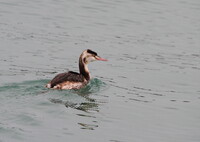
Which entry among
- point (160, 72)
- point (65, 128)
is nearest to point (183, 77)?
point (160, 72)

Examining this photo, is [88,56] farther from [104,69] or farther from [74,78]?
[104,69]

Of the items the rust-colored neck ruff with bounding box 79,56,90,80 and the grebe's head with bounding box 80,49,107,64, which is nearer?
the grebe's head with bounding box 80,49,107,64

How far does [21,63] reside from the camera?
2033cm

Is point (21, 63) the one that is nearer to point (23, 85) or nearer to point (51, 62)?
point (51, 62)

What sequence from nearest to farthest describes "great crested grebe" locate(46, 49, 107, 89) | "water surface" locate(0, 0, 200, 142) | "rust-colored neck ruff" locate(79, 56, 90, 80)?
1. "water surface" locate(0, 0, 200, 142)
2. "great crested grebe" locate(46, 49, 107, 89)
3. "rust-colored neck ruff" locate(79, 56, 90, 80)

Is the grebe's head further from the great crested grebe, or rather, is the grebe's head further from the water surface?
the water surface

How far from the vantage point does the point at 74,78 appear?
707 inches

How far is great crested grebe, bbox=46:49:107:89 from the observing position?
17297 mm

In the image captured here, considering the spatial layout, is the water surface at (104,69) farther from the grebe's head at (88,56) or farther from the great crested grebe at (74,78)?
the grebe's head at (88,56)

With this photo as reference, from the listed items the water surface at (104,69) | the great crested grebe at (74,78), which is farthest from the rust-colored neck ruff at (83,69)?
the water surface at (104,69)

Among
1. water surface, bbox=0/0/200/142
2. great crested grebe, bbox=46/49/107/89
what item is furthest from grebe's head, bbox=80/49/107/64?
water surface, bbox=0/0/200/142

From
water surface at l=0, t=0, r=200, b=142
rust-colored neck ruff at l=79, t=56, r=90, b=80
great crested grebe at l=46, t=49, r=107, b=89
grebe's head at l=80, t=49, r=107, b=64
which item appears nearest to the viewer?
water surface at l=0, t=0, r=200, b=142

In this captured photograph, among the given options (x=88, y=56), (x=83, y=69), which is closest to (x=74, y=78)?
(x=83, y=69)

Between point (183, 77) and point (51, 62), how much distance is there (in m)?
4.36
